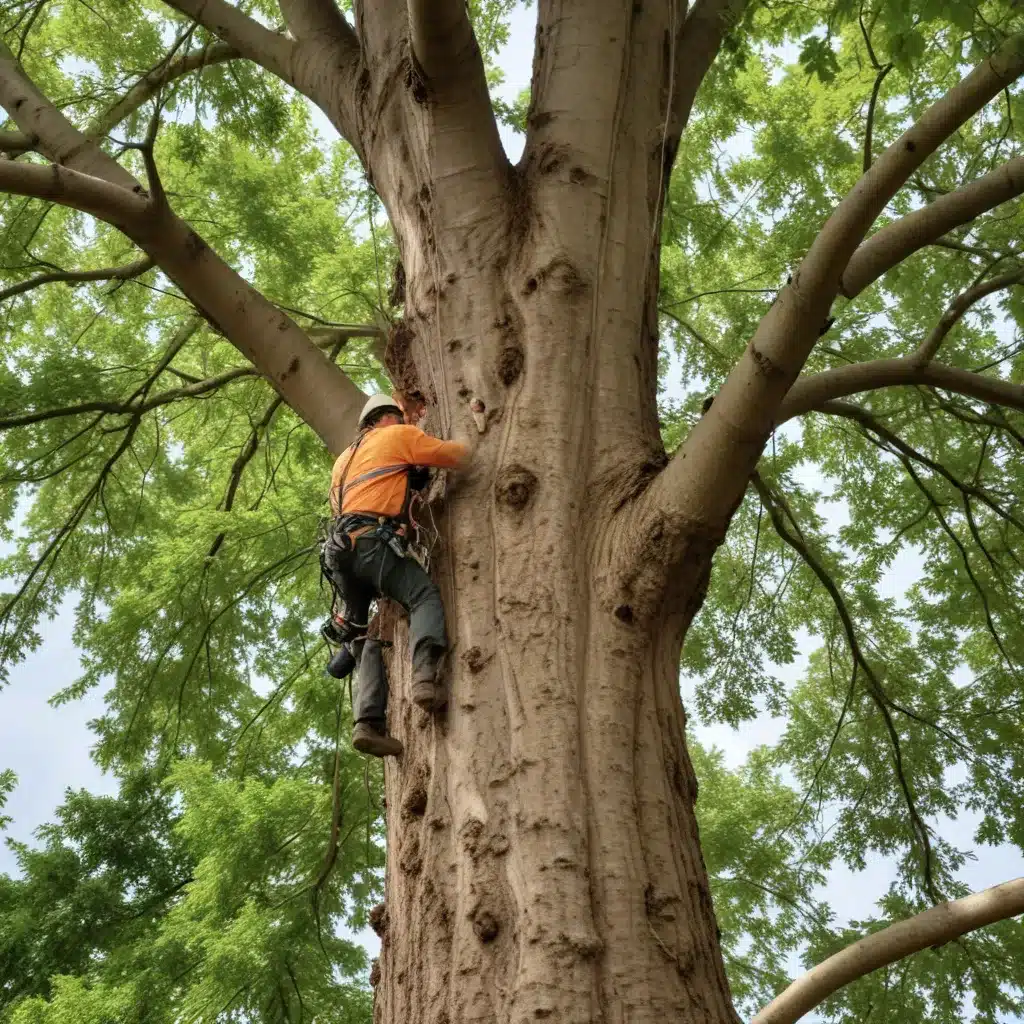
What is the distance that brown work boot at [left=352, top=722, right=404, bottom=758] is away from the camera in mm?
3233

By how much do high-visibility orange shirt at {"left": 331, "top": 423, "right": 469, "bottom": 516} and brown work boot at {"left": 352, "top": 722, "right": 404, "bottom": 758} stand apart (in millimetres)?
709

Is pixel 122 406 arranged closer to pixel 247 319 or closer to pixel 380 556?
pixel 247 319

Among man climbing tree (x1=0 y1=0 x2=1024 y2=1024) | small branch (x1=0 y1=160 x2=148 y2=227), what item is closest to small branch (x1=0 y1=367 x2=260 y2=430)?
man climbing tree (x1=0 y1=0 x2=1024 y2=1024)

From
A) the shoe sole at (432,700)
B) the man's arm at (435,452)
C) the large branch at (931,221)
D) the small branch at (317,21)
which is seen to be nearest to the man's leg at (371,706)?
the shoe sole at (432,700)

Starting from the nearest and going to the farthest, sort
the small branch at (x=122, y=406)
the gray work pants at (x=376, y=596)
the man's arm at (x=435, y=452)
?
1. the gray work pants at (x=376, y=596)
2. the man's arm at (x=435, y=452)
3. the small branch at (x=122, y=406)

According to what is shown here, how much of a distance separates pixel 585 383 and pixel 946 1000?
5.09 m

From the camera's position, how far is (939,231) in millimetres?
3117

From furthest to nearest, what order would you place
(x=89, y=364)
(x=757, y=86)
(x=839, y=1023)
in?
1. (x=757, y=86)
2. (x=839, y=1023)
3. (x=89, y=364)

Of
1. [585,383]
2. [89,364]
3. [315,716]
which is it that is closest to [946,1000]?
[315,716]

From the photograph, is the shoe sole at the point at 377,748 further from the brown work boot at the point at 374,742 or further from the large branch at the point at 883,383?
the large branch at the point at 883,383

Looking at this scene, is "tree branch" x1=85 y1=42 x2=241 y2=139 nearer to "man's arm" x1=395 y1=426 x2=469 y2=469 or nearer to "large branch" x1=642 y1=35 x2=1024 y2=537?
"man's arm" x1=395 y1=426 x2=469 y2=469

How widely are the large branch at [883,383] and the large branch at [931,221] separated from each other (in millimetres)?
444

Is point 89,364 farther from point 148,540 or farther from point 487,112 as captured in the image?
point 487,112

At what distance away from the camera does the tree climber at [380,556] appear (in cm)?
320
